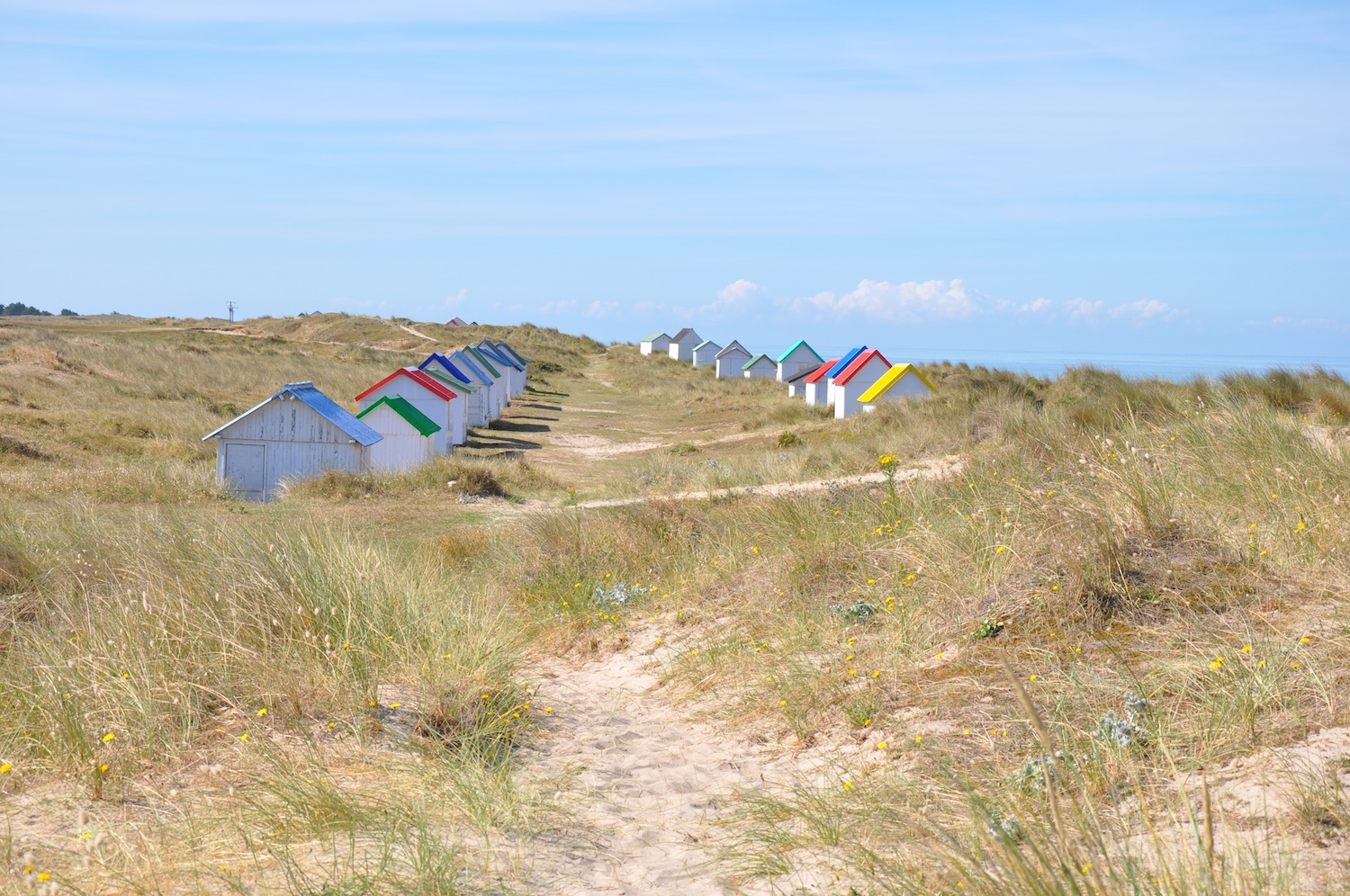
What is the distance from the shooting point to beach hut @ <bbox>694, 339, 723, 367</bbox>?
254ft

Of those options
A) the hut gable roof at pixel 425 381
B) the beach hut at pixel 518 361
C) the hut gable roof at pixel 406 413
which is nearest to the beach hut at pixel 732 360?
the beach hut at pixel 518 361

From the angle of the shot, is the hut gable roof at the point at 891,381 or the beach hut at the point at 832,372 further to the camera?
the beach hut at the point at 832,372

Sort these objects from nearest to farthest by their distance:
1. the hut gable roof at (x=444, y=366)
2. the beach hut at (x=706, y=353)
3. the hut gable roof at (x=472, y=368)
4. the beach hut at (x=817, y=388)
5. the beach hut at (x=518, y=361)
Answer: the hut gable roof at (x=444, y=366) → the hut gable roof at (x=472, y=368) → the beach hut at (x=817, y=388) → the beach hut at (x=518, y=361) → the beach hut at (x=706, y=353)

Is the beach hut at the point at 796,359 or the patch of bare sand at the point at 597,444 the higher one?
the beach hut at the point at 796,359

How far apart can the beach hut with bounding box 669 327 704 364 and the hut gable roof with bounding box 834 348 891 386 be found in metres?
46.5

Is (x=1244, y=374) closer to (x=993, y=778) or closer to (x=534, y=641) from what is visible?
(x=534, y=641)

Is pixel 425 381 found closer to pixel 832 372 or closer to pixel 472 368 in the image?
pixel 472 368

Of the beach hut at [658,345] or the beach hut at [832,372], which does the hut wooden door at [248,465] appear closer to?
the beach hut at [832,372]

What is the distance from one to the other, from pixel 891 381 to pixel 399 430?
554 inches

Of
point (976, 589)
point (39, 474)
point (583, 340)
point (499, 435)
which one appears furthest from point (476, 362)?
point (583, 340)

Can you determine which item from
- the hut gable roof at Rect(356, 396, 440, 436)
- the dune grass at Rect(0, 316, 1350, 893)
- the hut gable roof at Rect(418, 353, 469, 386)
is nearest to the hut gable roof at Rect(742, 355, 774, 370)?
the hut gable roof at Rect(418, 353, 469, 386)

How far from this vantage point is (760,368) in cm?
6638

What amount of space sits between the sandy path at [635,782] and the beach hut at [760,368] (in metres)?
59.6

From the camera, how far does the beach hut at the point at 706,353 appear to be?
77.4 metres
